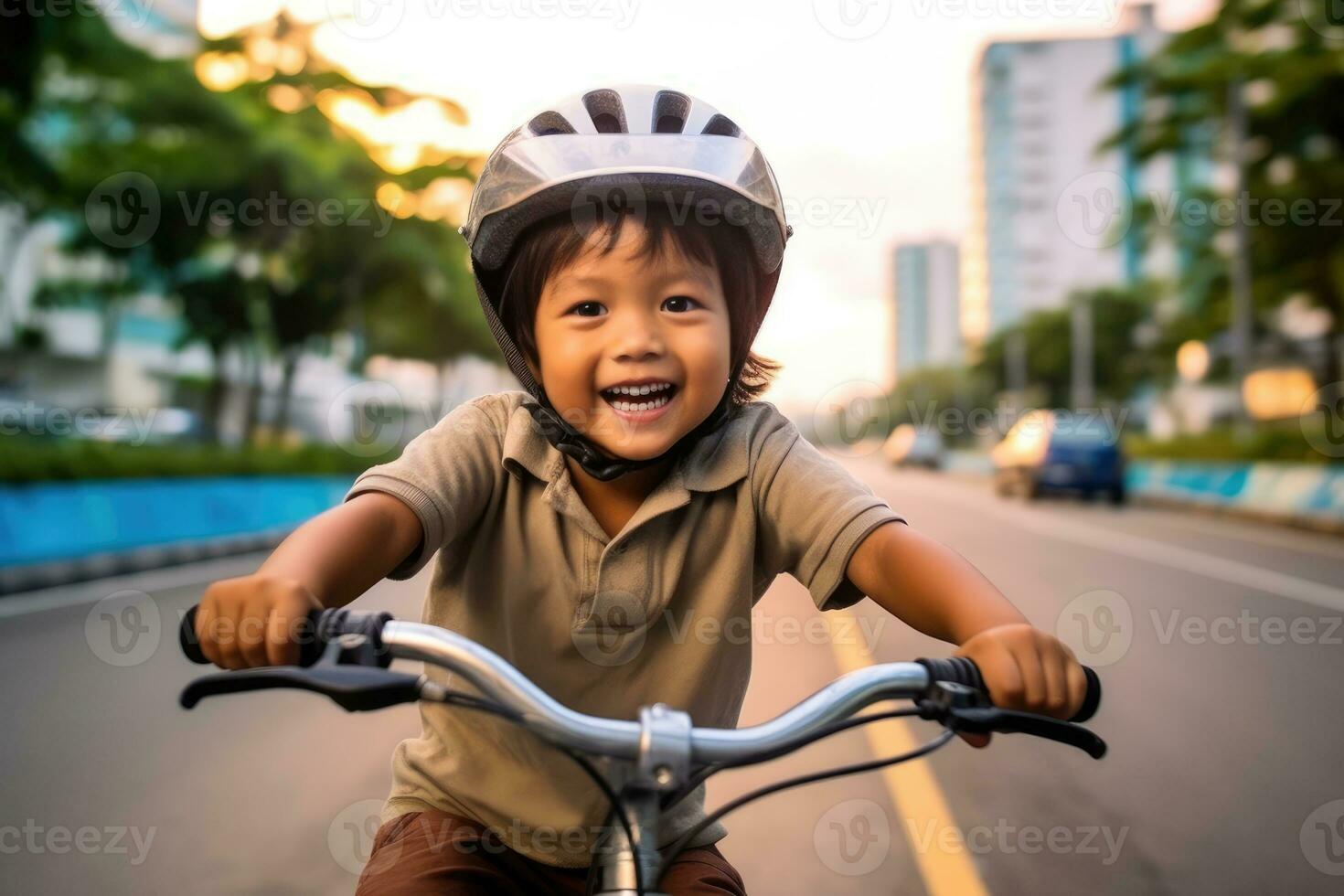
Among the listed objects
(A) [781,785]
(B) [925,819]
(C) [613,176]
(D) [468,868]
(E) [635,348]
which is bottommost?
(B) [925,819]

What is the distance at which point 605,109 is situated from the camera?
2.07m

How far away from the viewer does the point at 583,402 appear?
1.90 metres

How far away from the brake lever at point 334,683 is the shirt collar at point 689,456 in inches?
30.0

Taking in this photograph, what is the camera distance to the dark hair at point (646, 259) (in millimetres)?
1952

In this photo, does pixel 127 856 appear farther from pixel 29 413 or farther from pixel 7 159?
pixel 29 413

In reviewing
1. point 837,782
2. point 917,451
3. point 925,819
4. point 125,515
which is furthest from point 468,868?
point 917,451

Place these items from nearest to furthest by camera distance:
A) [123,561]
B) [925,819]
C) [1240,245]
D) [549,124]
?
[549,124], [925,819], [123,561], [1240,245]

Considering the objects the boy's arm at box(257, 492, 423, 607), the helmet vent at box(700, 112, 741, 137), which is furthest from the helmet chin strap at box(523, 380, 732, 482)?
the helmet vent at box(700, 112, 741, 137)

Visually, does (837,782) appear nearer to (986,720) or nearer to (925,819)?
(925,819)

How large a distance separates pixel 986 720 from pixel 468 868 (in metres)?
0.81

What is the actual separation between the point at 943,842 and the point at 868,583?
93.1 inches

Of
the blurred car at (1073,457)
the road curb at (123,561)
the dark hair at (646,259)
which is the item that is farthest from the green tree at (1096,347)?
the dark hair at (646,259)

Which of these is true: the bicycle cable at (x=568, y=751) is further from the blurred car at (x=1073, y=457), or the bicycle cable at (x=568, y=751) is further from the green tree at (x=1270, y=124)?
the green tree at (x=1270, y=124)

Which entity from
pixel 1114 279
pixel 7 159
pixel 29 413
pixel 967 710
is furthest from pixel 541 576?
pixel 1114 279
